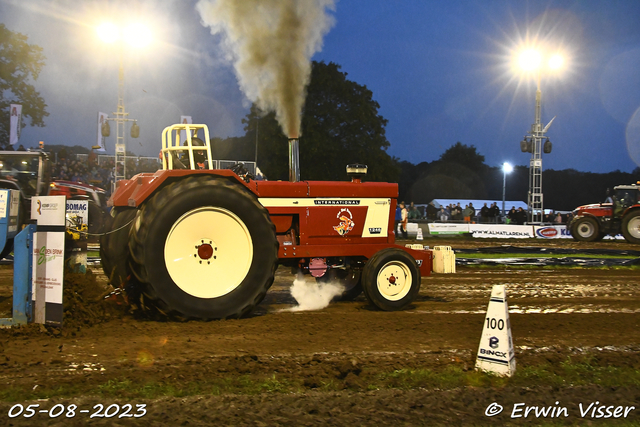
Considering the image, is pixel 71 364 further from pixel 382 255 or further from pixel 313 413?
pixel 382 255

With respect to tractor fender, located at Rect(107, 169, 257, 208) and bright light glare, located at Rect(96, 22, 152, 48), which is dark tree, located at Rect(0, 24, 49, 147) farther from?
tractor fender, located at Rect(107, 169, 257, 208)

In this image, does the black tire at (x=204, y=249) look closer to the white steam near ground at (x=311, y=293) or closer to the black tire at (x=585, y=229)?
the white steam near ground at (x=311, y=293)

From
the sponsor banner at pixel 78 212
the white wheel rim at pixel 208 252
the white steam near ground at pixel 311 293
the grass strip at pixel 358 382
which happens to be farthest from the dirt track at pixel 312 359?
the sponsor banner at pixel 78 212

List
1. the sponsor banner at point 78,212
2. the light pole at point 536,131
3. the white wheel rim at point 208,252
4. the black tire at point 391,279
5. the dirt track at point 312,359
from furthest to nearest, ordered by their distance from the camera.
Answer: the light pole at point 536,131 < the sponsor banner at point 78,212 < the black tire at point 391,279 < the white wheel rim at point 208,252 < the dirt track at point 312,359

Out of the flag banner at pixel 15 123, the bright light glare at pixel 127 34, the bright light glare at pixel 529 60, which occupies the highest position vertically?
the bright light glare at pixel 529 60

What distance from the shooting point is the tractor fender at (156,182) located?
549 centimetres

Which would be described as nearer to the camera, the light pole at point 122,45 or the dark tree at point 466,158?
the light pole at point 122,45

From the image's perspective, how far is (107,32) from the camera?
21953mm

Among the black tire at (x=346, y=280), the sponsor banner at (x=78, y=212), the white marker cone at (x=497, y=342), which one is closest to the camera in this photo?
the white marker cone at (x=497, y=342)

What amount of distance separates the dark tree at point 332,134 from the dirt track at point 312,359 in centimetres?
2737

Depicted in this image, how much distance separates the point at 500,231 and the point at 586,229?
332cm

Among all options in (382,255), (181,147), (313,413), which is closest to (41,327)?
(181,147)

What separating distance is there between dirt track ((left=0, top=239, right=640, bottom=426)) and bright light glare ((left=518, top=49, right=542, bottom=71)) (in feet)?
83.6

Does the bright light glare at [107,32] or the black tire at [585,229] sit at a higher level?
the bright light glare at [107,32]
